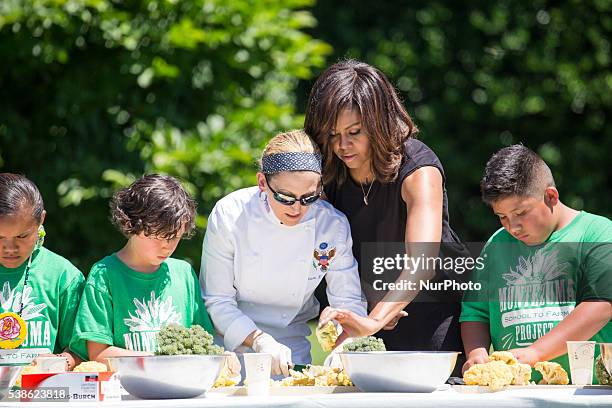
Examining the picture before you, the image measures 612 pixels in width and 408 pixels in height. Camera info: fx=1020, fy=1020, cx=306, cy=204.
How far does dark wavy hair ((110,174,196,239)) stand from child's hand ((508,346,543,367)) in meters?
1.21

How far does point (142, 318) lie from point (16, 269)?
48 centimetres

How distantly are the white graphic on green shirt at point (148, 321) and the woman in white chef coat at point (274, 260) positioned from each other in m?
0.17

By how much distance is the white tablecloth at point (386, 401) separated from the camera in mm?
2697

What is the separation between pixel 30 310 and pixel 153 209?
544 mm

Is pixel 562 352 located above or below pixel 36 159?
below

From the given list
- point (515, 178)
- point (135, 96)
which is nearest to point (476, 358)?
point (515, 178)

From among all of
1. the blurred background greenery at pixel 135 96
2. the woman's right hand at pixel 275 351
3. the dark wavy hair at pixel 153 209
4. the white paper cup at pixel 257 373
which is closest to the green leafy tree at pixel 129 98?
the blurred background greenery at pixel 135 96

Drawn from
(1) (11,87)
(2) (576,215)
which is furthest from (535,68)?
(2) (576,215)

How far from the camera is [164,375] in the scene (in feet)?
9.26

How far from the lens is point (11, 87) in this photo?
7.40 metres

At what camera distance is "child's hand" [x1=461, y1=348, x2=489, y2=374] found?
349cm

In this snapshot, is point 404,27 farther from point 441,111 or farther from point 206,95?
point 206,95

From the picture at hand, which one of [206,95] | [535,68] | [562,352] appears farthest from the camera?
[535,68]

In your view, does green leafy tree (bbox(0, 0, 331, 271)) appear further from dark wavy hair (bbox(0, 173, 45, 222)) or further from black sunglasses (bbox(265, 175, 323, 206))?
black sunglasses (bbox(265, 175, 323, 206))
